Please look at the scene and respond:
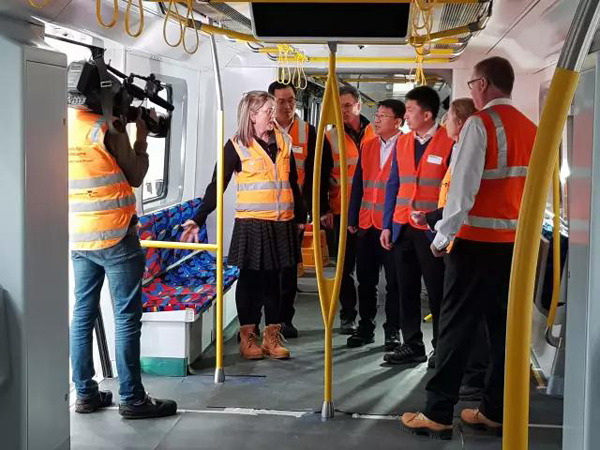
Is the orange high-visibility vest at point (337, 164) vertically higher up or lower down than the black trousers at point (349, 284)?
higher up

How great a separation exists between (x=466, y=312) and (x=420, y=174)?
1.68 m

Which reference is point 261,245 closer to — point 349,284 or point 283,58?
point 349,284

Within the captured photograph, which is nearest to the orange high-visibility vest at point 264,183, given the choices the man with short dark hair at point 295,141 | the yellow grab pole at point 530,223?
the man with short dark hair at point 295,141

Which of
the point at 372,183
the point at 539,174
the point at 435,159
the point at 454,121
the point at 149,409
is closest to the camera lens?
the point at 539,174

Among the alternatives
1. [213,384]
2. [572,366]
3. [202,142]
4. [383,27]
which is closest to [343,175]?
[383,27]

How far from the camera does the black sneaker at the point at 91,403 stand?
4918 mm

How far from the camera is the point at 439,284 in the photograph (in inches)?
227

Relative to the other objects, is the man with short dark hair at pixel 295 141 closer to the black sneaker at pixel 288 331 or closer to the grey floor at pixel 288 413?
the black sneaker at pixel 288 331

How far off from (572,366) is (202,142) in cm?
591

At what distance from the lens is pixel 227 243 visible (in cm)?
834

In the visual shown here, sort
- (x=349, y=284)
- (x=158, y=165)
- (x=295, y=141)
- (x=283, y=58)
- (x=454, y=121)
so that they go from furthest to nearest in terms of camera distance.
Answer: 1. (x=283, y=58)
2. (x=158, y=165)
3. (x=349, y=284)
4. (x=295, y=141)
5. (x=454, y=121)

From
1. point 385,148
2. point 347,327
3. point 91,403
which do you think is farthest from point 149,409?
point 385,148

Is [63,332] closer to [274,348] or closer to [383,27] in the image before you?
[383,27]

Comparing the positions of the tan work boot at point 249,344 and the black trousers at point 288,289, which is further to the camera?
the black trousers at point 288,289
